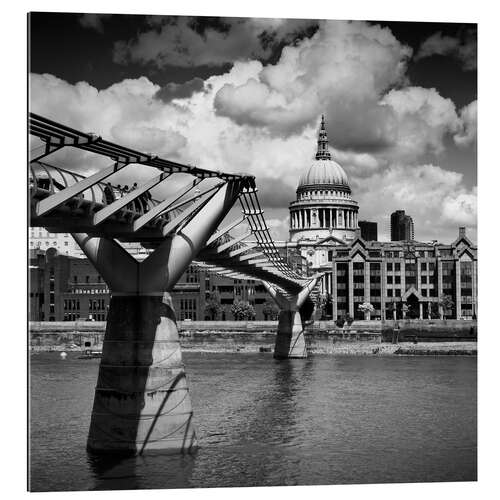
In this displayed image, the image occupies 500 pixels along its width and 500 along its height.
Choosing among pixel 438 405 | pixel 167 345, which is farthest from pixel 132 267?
pixel 438 405

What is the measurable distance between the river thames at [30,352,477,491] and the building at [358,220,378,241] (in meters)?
38.4

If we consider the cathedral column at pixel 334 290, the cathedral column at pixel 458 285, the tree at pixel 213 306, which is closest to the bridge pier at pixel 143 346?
the cathedral column at pixel 458 285

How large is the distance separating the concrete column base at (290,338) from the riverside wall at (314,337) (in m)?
6.22

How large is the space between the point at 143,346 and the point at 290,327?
6169 cm

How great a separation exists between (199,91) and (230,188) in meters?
4.90

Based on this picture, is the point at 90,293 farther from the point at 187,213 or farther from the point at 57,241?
the point at 187,213

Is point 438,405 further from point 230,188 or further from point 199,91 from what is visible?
point 199,91

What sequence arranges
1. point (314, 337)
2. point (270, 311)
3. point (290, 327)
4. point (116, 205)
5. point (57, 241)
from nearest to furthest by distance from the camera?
point (116, 205)
point (57, 241)
point (290, 327)
point (314, 337)
point (270, 311)

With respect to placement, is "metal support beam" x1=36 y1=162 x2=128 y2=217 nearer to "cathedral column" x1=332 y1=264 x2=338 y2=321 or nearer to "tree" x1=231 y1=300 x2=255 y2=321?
Answer: "cathedral column" x1=332 y1=264 x2=338 y2=321

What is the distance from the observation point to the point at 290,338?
91812 millimetres

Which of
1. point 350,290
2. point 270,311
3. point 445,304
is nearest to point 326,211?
point 270,311

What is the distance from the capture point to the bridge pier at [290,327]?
90.6m

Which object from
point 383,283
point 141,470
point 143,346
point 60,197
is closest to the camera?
point 60,197

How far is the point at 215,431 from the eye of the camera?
129ft
